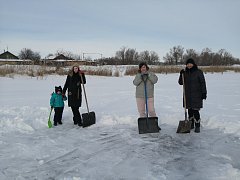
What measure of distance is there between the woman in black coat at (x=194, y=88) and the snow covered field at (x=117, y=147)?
48 cm

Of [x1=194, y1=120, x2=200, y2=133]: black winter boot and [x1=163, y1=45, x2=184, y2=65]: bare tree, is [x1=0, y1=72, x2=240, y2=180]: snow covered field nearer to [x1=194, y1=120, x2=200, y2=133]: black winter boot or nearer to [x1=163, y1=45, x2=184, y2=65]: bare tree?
[x1=194, y1=120, x2=200, y2=133]: black winter boot

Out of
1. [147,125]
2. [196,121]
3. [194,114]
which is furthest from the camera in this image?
[194,114]

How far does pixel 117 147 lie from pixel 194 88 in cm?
235

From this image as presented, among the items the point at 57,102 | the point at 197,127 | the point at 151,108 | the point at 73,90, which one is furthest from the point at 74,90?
the point at 197,127

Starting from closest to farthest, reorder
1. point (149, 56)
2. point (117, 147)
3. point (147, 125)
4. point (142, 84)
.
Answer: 1. point (117, 147)
2. point (147, 125)
3. point (142, 84)
4. point (149, 56)

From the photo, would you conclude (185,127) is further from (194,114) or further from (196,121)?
(194,114)

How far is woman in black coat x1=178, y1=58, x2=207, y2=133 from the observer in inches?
241

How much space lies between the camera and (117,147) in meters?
5.20

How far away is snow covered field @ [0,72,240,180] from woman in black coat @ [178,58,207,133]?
1.58 ft

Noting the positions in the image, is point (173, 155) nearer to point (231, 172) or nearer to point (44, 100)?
point (231, 172)

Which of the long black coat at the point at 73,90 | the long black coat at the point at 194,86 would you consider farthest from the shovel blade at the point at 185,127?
the long black coat at the point at 73,90

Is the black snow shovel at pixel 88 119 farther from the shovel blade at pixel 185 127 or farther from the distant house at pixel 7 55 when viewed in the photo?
the distant house at pixel 7 55

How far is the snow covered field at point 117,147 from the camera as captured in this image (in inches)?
157

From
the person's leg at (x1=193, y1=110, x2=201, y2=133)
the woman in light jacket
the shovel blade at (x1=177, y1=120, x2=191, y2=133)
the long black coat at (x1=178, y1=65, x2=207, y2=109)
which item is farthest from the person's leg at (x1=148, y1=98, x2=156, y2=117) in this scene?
the person's leg at (x1=193, y1=110, x2=201, y2=133)
